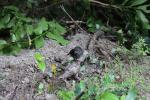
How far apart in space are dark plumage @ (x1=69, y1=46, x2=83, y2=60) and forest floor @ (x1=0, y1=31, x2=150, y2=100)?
0.04m

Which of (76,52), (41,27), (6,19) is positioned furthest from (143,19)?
(6,19)

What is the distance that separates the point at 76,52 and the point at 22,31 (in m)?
0.48

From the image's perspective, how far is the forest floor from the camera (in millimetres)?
2193

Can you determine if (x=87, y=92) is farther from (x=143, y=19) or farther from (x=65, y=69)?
(x=143, y=19)

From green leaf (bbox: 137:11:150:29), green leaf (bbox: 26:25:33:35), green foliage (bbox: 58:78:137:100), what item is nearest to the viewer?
green foliage (bbox: 58:78:137:100)

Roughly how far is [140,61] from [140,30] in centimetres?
44

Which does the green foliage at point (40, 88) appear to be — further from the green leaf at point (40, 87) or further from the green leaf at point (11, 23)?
the green leaf at point (11, 23)

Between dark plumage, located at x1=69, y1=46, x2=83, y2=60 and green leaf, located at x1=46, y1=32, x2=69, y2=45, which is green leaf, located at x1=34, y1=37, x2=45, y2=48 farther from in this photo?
dark plumage, located at x1=69, y1=46, x2=83, y2=60

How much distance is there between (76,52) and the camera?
255cm

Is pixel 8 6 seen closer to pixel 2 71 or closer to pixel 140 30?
pixel 2 71

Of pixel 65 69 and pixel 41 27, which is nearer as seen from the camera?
pixel 65 69

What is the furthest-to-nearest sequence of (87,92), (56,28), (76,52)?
(56,28), (76,52), (87,92)

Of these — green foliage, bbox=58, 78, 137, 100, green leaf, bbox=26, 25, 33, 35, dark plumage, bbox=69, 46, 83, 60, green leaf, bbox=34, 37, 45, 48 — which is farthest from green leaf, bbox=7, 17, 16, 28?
green foliage, bbox=58, 78, 137, 100

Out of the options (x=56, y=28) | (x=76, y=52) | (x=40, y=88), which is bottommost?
(x=40, y=88)
